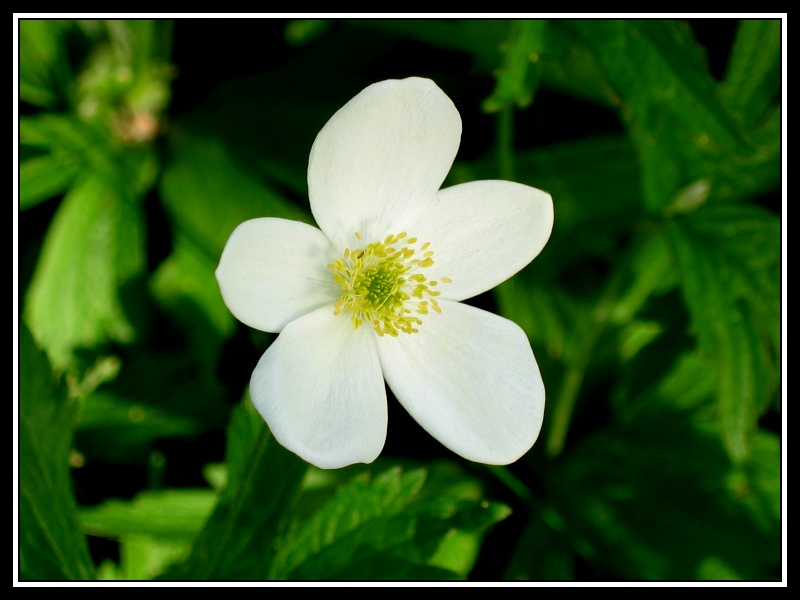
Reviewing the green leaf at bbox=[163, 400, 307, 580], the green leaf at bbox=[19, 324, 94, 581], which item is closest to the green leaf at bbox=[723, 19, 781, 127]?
the green leaf at bbox=[163, 400, 307, 580]

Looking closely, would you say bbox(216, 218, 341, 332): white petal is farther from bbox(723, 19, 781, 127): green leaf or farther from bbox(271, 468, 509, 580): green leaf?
bbox(723, 19, 781, 127): green leaf

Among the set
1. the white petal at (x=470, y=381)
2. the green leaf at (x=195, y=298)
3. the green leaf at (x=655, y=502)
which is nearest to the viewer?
the white petal at (x=470, y=381)

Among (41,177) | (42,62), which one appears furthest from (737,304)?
(42,62)

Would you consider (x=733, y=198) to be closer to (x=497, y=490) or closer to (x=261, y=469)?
(x=497, y=490)

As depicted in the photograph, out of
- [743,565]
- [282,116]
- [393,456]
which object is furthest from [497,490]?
[282,116]

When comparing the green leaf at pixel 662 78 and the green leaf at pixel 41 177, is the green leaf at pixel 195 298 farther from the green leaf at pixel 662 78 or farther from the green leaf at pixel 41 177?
the green leaf at pixel 662 78

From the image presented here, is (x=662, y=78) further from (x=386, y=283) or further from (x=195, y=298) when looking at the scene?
(x=195, y=298)

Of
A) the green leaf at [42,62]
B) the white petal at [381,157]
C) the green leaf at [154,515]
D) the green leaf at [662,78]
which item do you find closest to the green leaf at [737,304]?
the green leaf at [662,78]
